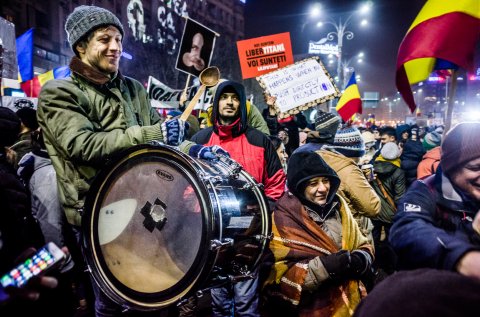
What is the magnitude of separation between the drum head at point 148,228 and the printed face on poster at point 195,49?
4.03 m

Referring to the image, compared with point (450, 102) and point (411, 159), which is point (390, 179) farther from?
point (450, 102)

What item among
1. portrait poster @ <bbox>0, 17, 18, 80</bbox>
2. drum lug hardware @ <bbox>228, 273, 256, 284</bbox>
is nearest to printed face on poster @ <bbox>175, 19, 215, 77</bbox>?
portrait poster @ <bbox>0, 17, 18, 80</bbox>

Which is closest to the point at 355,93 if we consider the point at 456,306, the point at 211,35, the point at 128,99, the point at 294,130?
the point at 294,130

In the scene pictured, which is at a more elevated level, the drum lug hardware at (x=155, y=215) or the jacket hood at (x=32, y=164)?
the jacket hood at (x=32, y=164)

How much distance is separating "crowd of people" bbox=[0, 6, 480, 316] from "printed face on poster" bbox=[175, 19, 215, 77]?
2361mm

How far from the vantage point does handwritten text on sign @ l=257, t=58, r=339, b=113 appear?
19.0 feet

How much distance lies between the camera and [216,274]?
6.46ft

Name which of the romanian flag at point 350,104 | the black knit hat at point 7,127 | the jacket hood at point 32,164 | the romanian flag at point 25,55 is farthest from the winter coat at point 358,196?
the romanian flag at point 25,55

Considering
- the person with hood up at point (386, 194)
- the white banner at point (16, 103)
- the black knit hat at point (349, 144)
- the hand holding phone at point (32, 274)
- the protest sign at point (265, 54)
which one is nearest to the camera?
the hand holding phone at point (32, 274)

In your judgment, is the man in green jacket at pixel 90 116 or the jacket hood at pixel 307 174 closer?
the man in green jacket at pixel 90 116

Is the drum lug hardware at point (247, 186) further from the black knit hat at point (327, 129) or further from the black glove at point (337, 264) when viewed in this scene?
the black knit hat at point (327, 129)

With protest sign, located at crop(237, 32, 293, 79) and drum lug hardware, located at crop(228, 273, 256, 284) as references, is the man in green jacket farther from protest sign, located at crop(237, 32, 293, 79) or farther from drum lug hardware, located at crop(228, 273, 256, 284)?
protest sign, located at crop(237, 32, 293, 79)

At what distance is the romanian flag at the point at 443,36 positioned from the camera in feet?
7.87

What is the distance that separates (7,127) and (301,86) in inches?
174
